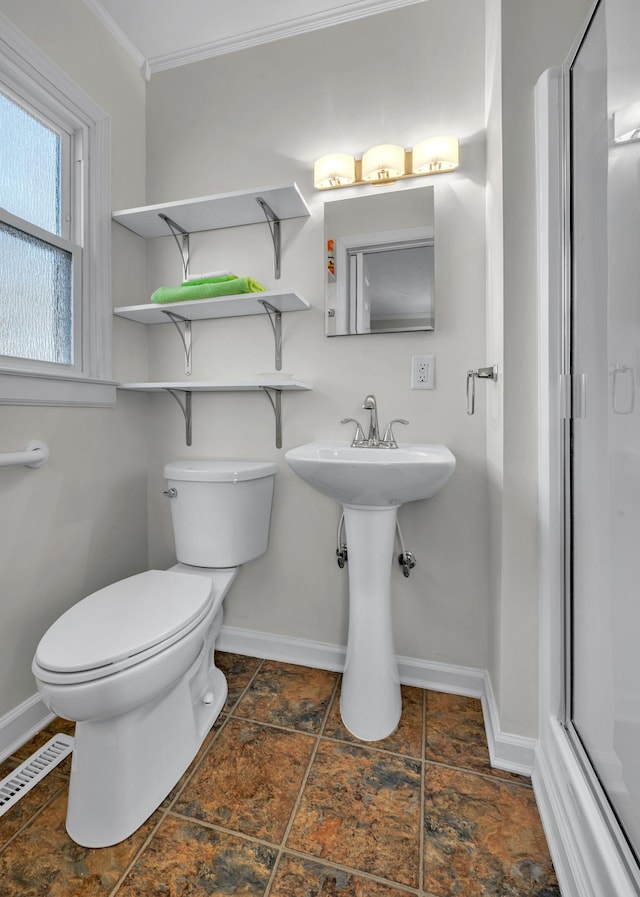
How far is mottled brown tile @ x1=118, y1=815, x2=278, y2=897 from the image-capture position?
868 mm

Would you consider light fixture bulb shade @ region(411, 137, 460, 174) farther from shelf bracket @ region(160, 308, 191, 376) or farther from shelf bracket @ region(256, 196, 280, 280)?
shelf bracket @ region(160, 308, 191, 376)

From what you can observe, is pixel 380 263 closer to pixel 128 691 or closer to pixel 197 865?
pixel 128 691

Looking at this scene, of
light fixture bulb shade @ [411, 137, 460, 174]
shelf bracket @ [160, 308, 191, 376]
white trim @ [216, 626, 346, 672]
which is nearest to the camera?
light fixture bulb shade @ [411, 137, 460, 174]

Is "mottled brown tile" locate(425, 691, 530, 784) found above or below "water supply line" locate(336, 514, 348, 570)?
below

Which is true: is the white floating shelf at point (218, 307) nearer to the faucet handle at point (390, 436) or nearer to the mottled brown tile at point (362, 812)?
the faucet handle at point (390, 436)

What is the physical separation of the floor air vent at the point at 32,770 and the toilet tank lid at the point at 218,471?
0.85m

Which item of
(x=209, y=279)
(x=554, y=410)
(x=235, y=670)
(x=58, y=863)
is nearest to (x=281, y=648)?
(x=235, y=670)

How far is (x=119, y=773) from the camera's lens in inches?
38.6

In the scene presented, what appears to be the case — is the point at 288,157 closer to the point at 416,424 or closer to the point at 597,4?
the point at 597,4

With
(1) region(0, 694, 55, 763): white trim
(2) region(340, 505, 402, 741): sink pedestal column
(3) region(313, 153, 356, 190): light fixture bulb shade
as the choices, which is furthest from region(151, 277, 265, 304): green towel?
(1) region(0, 694, 55, 763): white trim

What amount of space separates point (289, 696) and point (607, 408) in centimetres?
133

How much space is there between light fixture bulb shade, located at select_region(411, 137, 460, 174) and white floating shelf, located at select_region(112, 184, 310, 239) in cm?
42

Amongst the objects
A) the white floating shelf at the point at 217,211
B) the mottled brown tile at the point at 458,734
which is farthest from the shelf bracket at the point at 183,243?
the mottled brown tile at the point at 458,734

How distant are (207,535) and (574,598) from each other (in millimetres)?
1121
